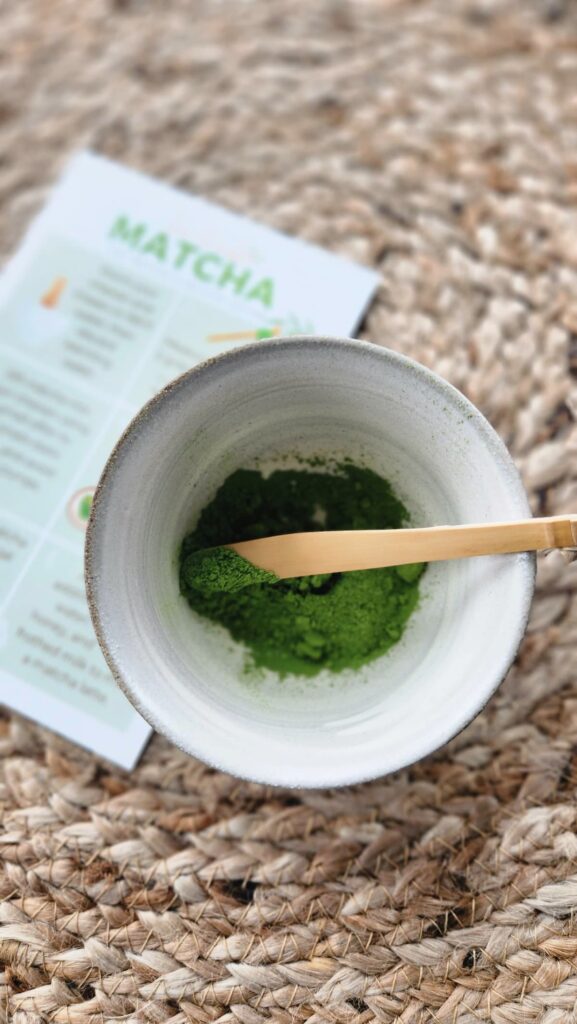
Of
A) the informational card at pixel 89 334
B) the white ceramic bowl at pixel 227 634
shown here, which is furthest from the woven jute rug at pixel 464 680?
the white ceramic bowl at pixel 227 634

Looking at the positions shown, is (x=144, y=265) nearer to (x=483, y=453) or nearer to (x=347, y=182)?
(x=347, y=182)

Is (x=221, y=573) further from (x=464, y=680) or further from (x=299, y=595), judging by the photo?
(x=464, y=680)

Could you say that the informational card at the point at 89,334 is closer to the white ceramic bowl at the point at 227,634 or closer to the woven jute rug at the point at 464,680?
the woven jute rug at the point at 464,680

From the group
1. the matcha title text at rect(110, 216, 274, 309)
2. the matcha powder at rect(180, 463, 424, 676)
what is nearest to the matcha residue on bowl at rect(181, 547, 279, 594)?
the matcha powder at rect(180, 463, 424, 676)

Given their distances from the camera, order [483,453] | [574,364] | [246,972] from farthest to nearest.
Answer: [574,364] < [246,972] < [483,453]

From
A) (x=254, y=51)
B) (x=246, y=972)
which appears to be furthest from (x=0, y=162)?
(x=246, y=972)
